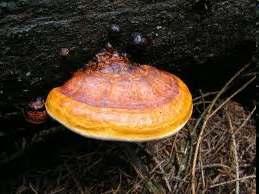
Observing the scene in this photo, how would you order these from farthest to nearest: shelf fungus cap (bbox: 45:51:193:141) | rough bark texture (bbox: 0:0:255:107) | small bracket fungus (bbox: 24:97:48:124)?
small bracket fungus (bbox: 24:97:48:124), rough bark texture (bbox: 0:0:255:107), shelf fungus cap (bbox: 45:51:193:141)

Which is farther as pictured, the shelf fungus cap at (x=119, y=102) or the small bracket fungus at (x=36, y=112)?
the small bracket fungus at (x=36, y=112)

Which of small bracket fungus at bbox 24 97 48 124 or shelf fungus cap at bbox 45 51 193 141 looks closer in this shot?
shelf fungus cap at bbox 45 51 193 141

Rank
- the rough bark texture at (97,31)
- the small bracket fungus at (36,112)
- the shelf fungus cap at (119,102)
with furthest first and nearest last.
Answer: the small bracket fungus at (36,112) → the rough bark texture at (97,31) → the shelf fungus cap at (119,102)

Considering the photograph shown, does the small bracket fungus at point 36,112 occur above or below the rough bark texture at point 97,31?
below

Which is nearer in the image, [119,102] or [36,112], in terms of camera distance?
[119,102]

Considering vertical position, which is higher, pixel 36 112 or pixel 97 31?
pixel 97 31

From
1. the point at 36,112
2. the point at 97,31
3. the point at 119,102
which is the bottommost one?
the point at 36,112
